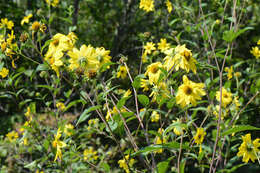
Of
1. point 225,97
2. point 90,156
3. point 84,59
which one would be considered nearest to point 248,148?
point 225,97

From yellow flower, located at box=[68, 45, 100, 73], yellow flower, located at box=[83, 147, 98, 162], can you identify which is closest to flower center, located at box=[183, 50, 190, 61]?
yellow flower, located at box=[68, 45, 100, 73]

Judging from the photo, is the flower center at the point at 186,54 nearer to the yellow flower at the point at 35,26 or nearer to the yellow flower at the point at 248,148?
the yellow flower at the point at 248,148

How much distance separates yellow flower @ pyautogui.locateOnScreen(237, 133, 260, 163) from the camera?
1354 millimetres

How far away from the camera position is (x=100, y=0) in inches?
A: 141

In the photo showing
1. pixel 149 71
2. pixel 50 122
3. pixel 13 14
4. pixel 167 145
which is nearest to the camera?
pixel 167 145

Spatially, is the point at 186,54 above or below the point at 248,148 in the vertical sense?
above

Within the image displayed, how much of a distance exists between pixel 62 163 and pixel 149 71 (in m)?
1.08

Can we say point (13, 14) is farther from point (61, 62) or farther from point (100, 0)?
point (61, 62)

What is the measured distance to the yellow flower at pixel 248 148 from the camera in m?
1.35

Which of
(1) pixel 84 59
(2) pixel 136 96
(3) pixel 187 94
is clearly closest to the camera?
(3) pixel 187 94

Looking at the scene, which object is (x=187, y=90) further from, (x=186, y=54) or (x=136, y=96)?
(x=136, y=96)

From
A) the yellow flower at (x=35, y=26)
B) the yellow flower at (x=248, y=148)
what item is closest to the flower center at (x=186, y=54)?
the yellow flower at (x=248, y=148)

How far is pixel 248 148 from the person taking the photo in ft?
4.60

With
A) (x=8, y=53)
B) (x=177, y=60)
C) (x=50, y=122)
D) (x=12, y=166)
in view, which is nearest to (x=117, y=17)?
(x=50, y=122)
